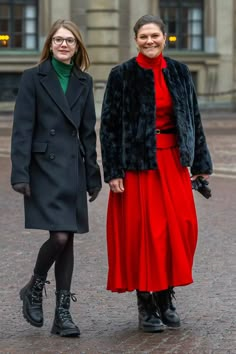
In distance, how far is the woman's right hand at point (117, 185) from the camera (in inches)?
281

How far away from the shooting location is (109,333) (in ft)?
23.4

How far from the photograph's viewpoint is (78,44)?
708 centimetres

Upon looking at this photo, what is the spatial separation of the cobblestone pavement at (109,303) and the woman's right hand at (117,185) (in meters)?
0.86

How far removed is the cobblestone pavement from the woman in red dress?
0.30 metres

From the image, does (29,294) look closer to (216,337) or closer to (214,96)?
(216,337)

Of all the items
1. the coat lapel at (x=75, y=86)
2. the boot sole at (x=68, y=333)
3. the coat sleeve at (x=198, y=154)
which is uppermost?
the coat lapel at (x=75, y=86)

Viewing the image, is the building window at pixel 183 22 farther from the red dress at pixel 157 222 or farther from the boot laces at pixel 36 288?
the boot laces at pixel 36 288

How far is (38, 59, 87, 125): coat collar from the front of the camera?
7055 mm

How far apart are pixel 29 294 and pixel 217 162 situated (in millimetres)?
12388

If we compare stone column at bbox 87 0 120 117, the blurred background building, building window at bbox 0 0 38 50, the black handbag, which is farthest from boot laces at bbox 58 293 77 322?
building window at bbox 0 0 38 50

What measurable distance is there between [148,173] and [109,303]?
130cm

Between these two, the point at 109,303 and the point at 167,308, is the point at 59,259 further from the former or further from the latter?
the point at 109,303

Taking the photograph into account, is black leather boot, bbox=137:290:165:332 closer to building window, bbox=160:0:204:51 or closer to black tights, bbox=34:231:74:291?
black tights, bbox=34:231:74:291

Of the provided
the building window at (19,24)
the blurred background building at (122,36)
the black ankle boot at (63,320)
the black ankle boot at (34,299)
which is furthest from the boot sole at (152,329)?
the building window at (19,24)
